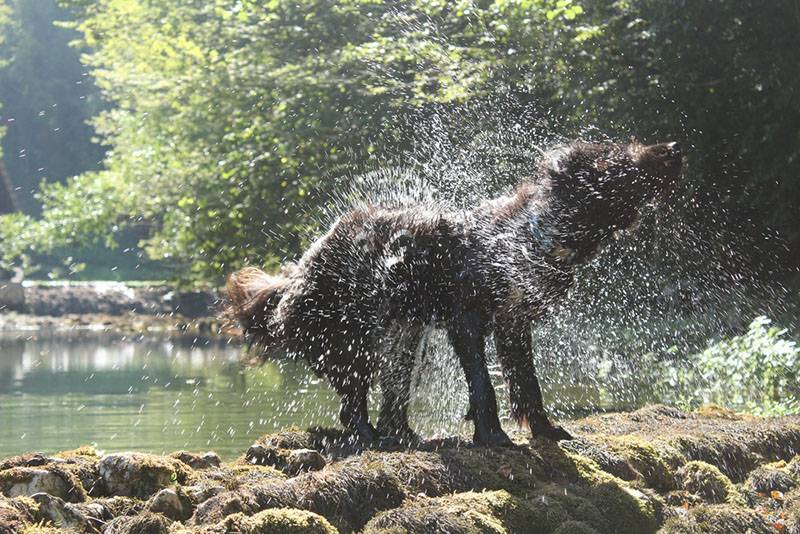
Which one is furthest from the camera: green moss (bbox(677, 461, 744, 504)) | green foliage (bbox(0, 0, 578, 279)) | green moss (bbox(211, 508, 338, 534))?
green foliage (bbox(0, 0, 578, 279))

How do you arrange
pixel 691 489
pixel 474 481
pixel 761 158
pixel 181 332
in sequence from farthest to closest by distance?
pixel 181 332, pixel 761 158, pixel 691 489, pixel 474 481

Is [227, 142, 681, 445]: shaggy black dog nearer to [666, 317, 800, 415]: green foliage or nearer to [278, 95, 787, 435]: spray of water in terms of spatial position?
[666, 317, 800, 415]: green foliage

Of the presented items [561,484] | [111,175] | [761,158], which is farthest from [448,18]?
[561,484]

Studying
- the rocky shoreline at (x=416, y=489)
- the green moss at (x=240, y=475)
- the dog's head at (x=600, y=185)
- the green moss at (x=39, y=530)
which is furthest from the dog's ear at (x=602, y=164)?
the green moss at (x=39, y=530)

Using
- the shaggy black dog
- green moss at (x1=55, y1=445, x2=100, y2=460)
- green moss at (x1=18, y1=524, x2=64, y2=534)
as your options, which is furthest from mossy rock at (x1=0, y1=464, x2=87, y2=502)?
the shaggy black dog

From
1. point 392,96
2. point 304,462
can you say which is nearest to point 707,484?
point 304,462

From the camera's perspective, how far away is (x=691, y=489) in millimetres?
6691

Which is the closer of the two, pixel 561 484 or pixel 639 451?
pixel 561 484

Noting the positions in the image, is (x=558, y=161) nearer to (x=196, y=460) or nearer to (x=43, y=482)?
(x=196, y=460)

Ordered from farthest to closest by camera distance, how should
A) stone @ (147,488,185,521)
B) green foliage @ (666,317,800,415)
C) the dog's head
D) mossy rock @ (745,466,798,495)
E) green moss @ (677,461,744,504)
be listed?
green foliage @ (666,317,800,415) < the dog's head < mossy rock @ (745,466,798,495) < green moss @ (677,461,744,504) < stone @ (147,488,185,521)

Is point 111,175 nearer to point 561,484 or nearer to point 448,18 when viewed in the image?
point 448,18

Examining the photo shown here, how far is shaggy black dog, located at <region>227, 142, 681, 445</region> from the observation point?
7.09 m

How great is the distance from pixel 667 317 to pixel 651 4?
16.5 ft

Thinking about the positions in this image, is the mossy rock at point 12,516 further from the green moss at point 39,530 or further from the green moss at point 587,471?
the green moss at point 587,471
